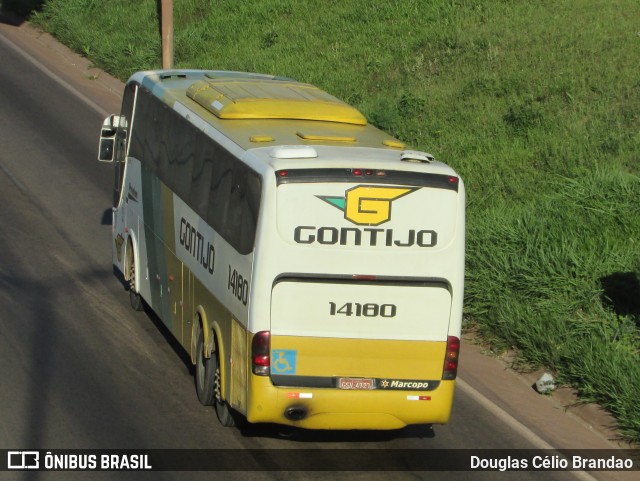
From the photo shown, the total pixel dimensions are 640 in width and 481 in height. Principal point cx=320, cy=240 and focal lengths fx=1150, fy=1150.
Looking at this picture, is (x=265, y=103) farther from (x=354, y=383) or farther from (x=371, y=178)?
(x=354, y=383)

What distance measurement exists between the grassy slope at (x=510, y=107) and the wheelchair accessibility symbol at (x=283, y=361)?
4.24m

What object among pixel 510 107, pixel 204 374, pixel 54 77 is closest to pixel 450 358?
pixel 204 374

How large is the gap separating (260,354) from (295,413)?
721mm

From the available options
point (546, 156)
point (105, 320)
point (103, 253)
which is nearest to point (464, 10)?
point (546, 156)

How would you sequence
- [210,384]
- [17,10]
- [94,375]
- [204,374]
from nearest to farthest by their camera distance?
[210,384] < [204,374] < [94,375] < [17,10]

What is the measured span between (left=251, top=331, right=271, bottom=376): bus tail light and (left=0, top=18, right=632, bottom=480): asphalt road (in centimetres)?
102

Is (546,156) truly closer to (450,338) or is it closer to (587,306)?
(587,306)

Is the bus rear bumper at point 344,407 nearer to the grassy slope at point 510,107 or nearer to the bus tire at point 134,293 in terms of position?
the grassy slope at point 510,107

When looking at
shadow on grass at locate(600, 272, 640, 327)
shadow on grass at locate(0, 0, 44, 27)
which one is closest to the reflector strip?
shadow on grass at locate(600, 272, 640, 327)

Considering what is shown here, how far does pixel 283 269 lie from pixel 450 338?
181cm

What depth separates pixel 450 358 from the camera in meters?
11.2

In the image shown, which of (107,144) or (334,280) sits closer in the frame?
(334,280)

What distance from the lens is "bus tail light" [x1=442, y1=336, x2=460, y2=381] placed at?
11.2 meters

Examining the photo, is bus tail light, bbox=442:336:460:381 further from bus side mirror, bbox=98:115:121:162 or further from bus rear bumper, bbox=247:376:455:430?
bus side mirror, bbox=98:115:121:162
